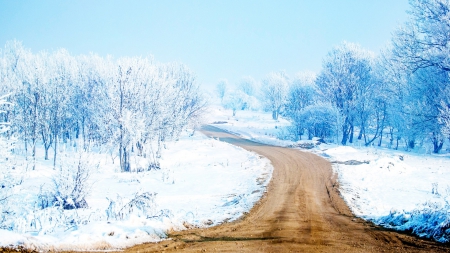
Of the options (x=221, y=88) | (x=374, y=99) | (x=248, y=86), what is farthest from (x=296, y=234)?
(x=248, y=86)

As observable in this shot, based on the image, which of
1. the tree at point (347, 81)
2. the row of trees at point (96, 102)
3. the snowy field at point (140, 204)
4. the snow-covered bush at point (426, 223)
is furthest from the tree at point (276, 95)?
the snow-covered bush at point (426, 223)

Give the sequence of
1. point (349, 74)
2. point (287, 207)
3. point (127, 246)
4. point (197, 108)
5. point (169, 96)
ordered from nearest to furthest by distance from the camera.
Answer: point (127, 246), point (287, 207), point (169, 96), point (349, 74), point (197, 108)

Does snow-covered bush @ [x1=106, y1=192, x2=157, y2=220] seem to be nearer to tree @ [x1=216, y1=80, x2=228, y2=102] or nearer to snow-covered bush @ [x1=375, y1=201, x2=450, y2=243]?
snow-covered bush @ [x1=375, y1=201, x2=450, y2=243]

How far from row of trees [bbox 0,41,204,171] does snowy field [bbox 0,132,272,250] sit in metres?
3.23

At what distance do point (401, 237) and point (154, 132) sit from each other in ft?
86.3

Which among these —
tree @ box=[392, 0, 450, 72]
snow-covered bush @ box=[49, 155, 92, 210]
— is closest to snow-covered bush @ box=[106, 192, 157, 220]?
snow-covered bush @ box=[49, 155, 92, 210]

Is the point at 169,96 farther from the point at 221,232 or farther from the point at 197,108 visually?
the point at 221,232

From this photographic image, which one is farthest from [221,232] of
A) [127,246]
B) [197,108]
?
[197,108]

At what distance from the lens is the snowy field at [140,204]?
7039mm

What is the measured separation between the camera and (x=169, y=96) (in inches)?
1342

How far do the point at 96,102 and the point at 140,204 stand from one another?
22.4 m

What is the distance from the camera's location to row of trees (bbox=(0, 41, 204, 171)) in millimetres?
27266

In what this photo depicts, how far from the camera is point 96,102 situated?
2955 cm

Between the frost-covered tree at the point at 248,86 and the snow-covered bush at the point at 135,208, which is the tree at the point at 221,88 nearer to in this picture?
the frost-covered tree at the point at 248,86
